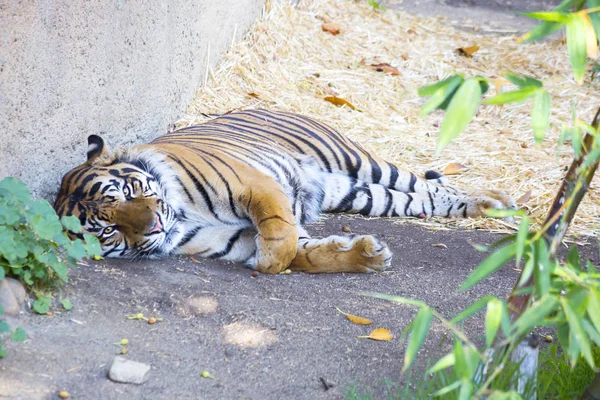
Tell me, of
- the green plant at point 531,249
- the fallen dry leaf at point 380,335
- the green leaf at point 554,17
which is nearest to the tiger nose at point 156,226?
the fallen dry leaf at point 380,335

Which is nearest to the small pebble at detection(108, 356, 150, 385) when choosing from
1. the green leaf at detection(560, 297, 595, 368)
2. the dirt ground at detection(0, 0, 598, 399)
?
the dirt ground at detection(0, 0, 598, 399)

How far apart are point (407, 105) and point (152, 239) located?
3740mm

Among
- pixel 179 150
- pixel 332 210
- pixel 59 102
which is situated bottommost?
pixel 332 210

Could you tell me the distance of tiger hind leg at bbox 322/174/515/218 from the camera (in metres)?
4.79

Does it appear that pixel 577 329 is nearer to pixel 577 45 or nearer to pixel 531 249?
pixel 531 249

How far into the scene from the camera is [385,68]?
7438 millimetres

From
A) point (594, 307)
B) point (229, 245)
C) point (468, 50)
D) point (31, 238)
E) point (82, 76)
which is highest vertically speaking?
point (594, 307)

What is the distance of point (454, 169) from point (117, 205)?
2798 millimetres

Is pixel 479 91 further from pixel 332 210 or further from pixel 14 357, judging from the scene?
→ pixel 332 210

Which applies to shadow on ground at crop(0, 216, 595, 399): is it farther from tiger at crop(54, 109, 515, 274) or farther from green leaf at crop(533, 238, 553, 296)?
green leaf at crop(533, 238, 553, 296)

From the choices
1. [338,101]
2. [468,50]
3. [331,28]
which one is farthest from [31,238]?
[468,50]

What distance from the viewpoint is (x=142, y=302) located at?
124 inches

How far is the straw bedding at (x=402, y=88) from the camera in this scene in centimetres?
549

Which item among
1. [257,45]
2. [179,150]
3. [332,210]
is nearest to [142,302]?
[179,150]
